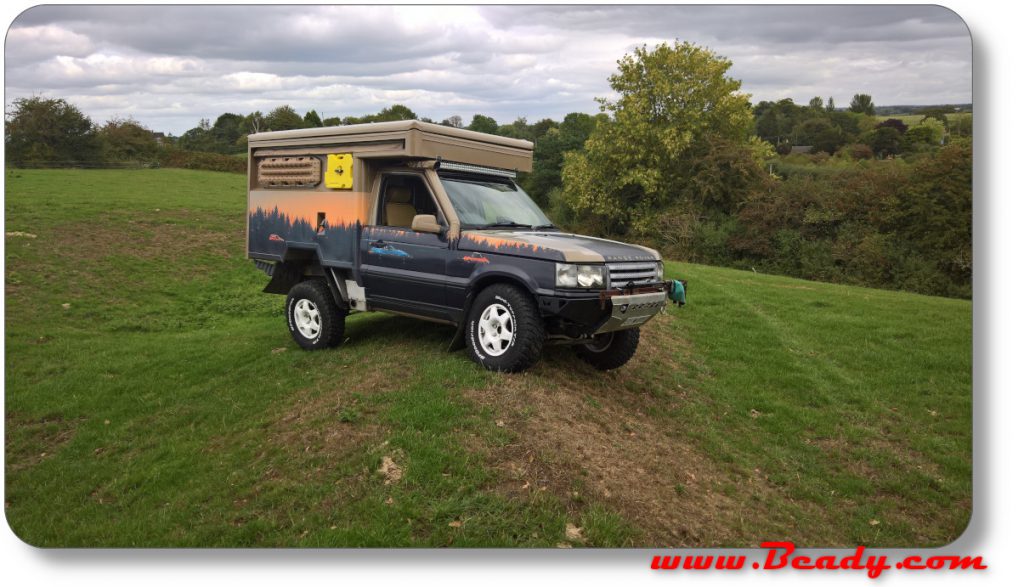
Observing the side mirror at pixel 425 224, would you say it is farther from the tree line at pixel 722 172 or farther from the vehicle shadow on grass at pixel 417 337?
the tree line at pixel 722 172

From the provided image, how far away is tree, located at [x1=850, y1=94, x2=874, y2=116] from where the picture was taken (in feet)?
31.0

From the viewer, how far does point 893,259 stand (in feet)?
75.4

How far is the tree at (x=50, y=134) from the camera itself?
10.7m

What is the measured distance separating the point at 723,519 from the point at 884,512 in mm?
2116

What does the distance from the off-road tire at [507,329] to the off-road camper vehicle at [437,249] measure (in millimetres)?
13

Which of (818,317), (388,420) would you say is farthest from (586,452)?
(818,317)

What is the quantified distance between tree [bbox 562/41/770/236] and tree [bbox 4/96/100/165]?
75.0ft

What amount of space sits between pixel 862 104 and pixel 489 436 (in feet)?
25.4

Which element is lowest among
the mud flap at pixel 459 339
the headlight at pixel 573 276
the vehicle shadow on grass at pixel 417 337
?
the vehicle shadow on grass at pixel 417 337

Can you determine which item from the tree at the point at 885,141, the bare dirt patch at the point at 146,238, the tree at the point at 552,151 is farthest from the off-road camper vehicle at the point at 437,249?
the tree at the point at 552,151

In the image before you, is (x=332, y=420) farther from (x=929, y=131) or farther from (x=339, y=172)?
(x=929, y=131)

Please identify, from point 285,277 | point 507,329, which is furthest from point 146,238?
point 507,329

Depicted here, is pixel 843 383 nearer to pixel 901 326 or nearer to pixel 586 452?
pixel 901 326

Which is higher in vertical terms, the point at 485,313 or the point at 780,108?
the point at 780,108
